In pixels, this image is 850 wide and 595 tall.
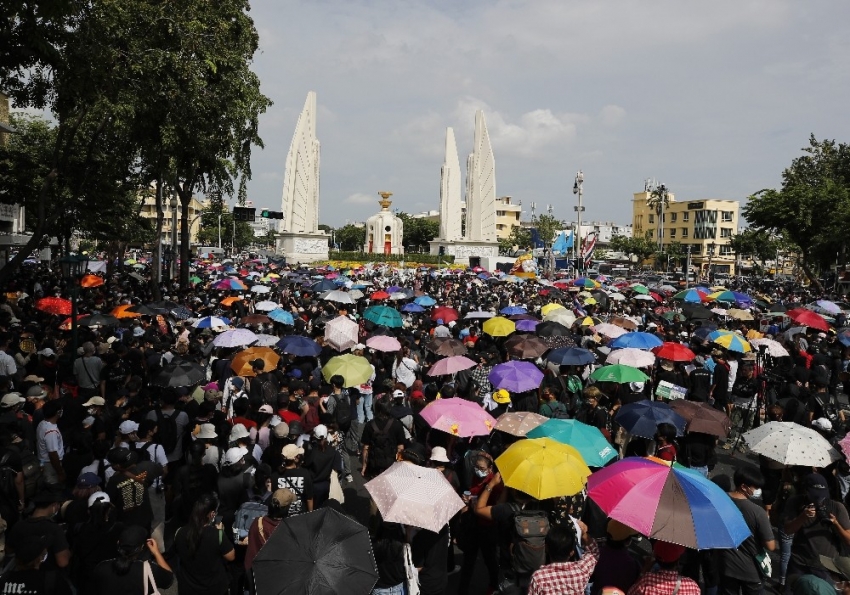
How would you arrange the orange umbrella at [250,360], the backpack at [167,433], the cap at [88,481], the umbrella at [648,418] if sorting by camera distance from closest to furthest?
the cap at [88,481] < the umbrella at [648,418] < the backpack at [167,433] < the orange umbrella at [250,360]

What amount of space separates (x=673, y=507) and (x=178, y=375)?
678 cm

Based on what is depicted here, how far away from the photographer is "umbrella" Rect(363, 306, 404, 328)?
14.3m

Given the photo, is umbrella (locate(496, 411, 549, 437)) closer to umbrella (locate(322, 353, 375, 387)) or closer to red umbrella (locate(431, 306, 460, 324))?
umbrella (locate(322, 353, 375, 387))

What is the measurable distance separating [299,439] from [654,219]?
101505 mm

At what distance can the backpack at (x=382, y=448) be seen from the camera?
7.16 metres

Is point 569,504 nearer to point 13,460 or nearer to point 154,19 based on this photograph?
point 13,460

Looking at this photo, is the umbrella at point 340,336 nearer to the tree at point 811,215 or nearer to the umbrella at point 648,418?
the umbrella at point 648,418

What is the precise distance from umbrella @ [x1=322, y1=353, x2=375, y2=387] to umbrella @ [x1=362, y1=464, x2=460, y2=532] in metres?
4.00

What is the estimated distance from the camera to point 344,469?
337 inches

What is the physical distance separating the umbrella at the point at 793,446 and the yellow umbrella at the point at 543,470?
7.14ft

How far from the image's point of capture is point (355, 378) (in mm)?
8859

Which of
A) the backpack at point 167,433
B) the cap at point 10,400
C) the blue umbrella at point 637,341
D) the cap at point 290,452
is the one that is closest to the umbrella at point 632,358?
the blue umbrella at point 637,341

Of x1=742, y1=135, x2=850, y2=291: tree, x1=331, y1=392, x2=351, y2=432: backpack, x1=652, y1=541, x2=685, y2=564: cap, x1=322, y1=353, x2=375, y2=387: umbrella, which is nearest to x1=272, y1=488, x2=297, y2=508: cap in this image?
x1=652, y1=541, x2=685, y2=564: cap

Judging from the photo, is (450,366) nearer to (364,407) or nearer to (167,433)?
(364,407)
